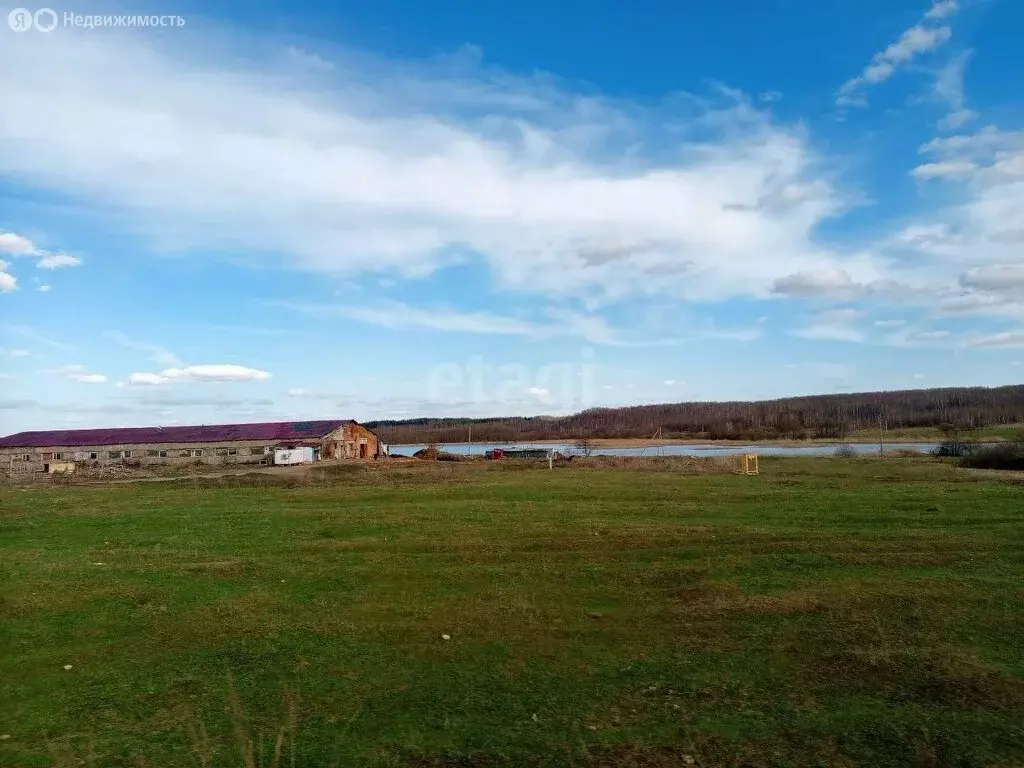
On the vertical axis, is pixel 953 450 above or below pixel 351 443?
below

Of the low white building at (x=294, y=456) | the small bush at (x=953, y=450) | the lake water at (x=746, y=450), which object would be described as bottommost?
the lake water at (x=746, y=450)

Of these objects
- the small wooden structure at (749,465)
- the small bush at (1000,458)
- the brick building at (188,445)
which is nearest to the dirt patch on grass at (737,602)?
the small wooden structure at (749,465)

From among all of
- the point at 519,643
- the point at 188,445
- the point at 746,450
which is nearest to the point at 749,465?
the point at 519,643

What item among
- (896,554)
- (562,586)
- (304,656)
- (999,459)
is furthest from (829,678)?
(999,459)

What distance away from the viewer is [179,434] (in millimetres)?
66562

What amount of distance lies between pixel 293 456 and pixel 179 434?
645 inches

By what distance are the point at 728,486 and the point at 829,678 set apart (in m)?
21.1

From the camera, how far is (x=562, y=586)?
11.6 meters

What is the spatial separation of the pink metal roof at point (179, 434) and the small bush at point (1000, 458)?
49.1m

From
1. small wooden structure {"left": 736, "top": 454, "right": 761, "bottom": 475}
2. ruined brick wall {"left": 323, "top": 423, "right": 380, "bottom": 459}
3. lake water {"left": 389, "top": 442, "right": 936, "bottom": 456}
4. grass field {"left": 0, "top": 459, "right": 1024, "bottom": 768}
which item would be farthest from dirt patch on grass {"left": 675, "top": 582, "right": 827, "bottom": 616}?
lake water {"left": 389, "top": 442, "right": 936, "bottom": 456}

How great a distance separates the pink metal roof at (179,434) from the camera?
62781 millimetres

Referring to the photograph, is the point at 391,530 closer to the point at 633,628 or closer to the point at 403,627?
the point at 403,627

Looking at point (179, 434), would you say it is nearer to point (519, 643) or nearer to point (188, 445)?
point (188, 445)

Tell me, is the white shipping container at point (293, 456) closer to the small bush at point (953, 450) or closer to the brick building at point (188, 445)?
the brick building at point (188, 445)
